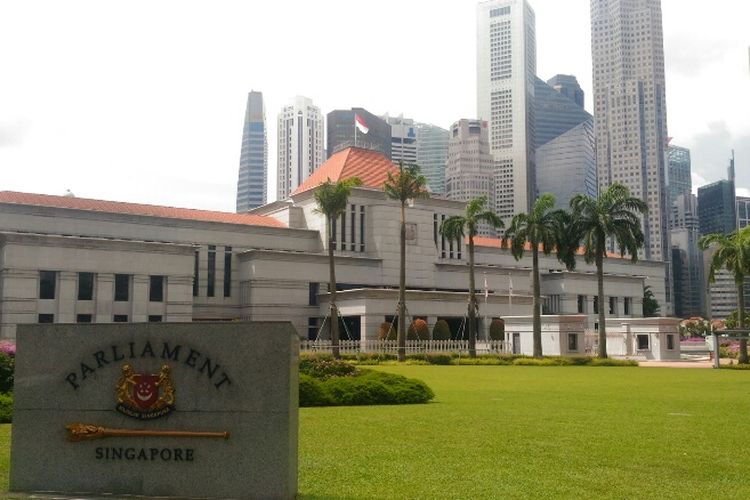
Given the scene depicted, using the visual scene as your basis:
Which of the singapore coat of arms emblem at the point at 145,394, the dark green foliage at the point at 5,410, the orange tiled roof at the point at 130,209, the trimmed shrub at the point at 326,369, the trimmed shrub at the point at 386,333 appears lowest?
the dark green foliage at the point at 5,410

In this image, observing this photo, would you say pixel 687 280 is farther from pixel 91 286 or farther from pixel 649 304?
pixel 91 286

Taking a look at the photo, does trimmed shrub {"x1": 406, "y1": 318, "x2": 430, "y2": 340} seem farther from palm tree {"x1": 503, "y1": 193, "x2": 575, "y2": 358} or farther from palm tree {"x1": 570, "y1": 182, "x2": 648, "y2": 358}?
palm tree {"x1": 570, "y1": 182, "x2": 648, "y2": 358}


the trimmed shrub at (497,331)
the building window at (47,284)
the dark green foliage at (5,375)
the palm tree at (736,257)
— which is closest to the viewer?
the dark green foliage at (5,375)

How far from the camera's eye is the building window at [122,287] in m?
56.8

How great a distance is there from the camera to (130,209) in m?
61.6

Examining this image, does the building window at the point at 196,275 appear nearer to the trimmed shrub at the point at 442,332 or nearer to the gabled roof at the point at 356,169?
the gabled roof at the point at 356,169

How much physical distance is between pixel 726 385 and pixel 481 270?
164ft

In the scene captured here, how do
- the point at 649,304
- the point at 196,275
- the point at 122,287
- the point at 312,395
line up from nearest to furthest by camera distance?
the point at 312,395, the point at 122,287, the point at 196,275, the point at 649,304

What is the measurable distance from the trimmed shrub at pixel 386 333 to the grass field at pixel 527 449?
37.4 m

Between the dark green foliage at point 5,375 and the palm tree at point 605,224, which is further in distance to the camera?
the palm tree at point 605,224

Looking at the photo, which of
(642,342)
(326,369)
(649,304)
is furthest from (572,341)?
(649,304)

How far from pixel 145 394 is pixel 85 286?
50.3m

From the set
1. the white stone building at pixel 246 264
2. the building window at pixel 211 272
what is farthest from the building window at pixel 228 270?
the building window at pixel 211 272

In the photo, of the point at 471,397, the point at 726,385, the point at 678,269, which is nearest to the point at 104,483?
the point at 471,397
